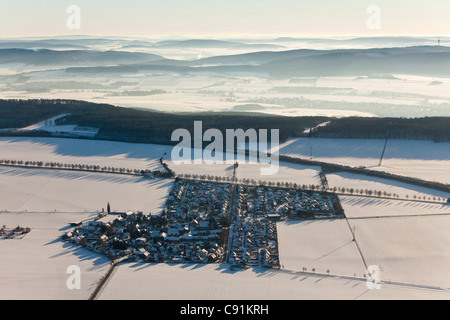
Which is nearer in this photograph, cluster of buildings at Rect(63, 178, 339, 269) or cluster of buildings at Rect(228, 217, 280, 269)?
cluster of buildings at Rect(228, 217, 280, 269)

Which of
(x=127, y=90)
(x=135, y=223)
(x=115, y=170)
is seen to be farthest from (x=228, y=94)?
(x=135, y=223)

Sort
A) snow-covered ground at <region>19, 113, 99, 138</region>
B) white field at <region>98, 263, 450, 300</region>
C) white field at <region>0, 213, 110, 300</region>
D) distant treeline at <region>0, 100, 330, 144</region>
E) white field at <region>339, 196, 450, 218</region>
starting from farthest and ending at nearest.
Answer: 1. snow-covered ground at <region>19, 113, 99, 138</region>
2. distant treeline at <region>0, 100, 330, 144</region>
3. white field at <region>339, 196, 450, 218</region>
4. white field at <region>0, 213, 110, 300</region>
5. white field at <region>98, 263, 450, 300</region>

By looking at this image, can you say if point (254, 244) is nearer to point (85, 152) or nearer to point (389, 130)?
point (85, 152)

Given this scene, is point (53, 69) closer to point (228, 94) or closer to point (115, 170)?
point (228, 94)

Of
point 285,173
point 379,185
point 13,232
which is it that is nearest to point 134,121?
point 285,173

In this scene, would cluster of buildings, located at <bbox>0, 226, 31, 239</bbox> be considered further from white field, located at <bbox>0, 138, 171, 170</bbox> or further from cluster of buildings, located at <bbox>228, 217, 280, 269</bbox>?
white field, located at <bbox>0, 138, 171, 170</bbox>

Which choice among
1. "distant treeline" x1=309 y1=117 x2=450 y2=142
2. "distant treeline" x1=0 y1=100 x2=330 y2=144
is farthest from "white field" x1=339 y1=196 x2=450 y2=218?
"distant treeline" x1=309 y1=117 x2=450 y2=142

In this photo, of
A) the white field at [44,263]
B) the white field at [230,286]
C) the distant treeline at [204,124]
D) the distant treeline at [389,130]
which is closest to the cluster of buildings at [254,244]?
the white field at [230,286]
